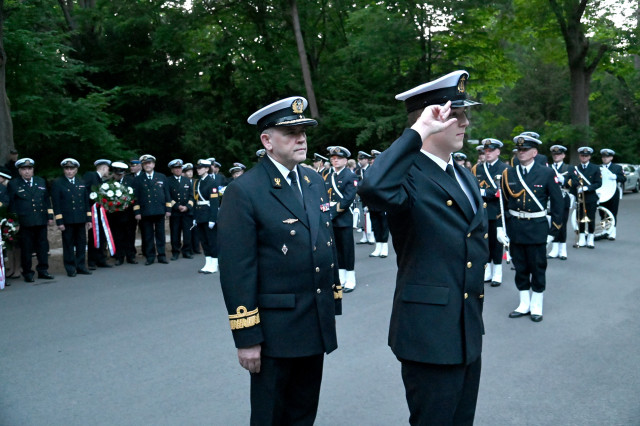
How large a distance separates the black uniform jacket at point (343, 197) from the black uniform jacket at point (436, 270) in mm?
5361

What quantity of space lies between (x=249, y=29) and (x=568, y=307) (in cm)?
2132

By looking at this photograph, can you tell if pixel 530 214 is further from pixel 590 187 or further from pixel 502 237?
pixel 590 187

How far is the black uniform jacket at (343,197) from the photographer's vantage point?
8734 mm

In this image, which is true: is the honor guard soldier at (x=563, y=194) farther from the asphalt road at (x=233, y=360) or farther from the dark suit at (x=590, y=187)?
the asphalt road at (x=233, y=360)

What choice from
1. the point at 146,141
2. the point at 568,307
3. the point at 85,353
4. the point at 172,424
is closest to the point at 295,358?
the point at 172,424

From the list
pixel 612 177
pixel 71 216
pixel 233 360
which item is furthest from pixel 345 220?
pixel 612 177

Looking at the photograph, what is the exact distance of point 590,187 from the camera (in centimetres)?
1297

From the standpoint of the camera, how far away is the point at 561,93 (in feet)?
111

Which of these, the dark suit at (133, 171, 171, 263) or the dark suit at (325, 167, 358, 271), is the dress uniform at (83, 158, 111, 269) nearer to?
the dark suit at (133, 171, 171, 263)

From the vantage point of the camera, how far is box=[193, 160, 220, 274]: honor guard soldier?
38.1 feet

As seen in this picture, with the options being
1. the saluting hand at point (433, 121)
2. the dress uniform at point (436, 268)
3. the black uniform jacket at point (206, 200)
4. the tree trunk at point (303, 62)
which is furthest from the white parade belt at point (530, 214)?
the tree trunk at point (303, 62)

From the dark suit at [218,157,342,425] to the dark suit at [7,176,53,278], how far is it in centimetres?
902

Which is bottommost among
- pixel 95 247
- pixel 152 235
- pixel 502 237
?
pixel 95 247

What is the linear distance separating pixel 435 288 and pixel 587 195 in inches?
468
